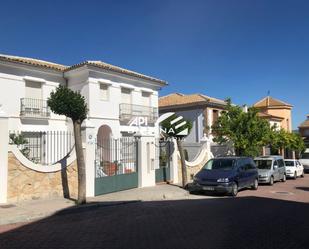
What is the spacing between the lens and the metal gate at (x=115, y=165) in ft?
50.9

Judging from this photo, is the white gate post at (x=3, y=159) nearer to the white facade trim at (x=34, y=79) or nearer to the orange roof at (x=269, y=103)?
the white facade trim at (x=34, y=79)

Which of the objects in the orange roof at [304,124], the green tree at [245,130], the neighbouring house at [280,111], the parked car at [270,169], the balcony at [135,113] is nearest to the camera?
the parked car at [270,169]

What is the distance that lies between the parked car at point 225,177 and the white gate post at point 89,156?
4.42 m

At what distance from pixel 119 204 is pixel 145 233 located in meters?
4.96

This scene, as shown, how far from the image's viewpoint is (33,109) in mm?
24875

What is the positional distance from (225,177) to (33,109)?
14.5 metres

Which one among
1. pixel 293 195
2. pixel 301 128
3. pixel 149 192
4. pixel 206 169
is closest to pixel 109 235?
pixel 149 192

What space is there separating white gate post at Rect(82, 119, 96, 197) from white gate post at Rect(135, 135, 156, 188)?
3.27 meters

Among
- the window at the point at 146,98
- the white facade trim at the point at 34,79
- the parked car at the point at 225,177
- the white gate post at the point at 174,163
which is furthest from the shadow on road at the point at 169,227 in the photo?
the window at the point at 146,98

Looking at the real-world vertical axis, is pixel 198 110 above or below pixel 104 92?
below

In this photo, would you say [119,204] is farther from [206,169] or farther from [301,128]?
[301,128]

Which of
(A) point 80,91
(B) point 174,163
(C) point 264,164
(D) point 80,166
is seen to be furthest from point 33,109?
(C) point 264,164

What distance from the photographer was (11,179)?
12.2 metres

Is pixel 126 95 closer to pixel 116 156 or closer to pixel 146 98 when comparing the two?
pixel 146 98
